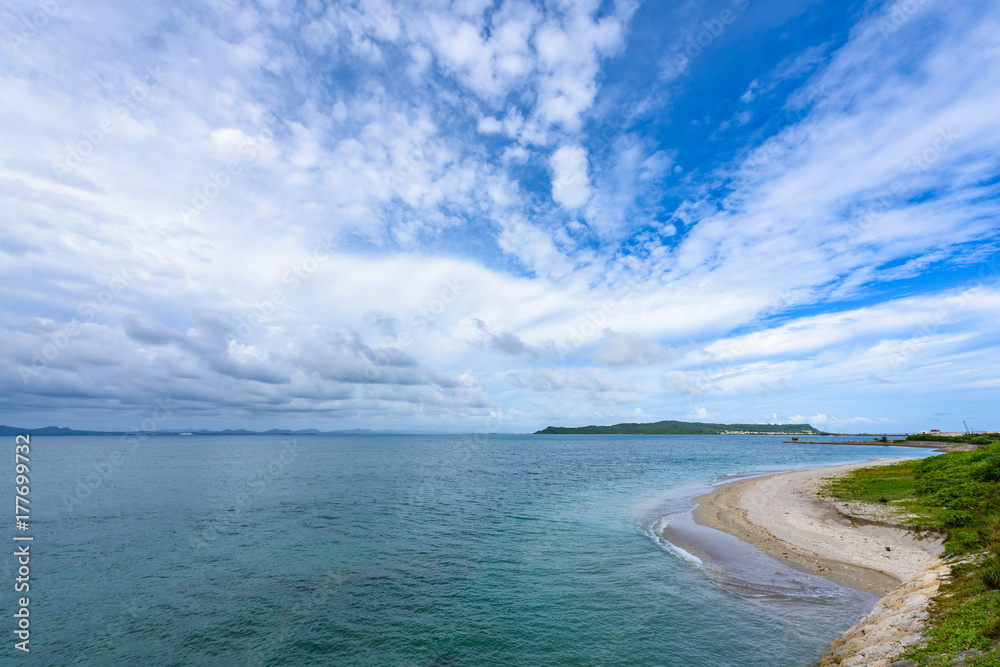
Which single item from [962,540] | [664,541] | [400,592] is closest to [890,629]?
[962,540]

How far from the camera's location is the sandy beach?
982 inches

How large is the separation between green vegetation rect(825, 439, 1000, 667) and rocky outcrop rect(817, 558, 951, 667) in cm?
63

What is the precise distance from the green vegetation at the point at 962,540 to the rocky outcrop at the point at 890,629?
634mm

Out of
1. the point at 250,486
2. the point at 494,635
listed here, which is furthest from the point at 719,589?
the point at 250,486

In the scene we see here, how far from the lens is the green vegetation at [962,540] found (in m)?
11.5

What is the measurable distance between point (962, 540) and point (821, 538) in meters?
12.8

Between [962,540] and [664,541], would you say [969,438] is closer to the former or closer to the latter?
[664,541]

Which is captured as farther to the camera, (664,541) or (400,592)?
(664,541)

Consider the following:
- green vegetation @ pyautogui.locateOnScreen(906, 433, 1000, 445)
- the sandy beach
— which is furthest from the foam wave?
green vegetation @ pyautogui.locateOnScreen(906, 433, 1000, 445)

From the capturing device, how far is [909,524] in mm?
30984

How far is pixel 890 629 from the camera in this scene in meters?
15.2

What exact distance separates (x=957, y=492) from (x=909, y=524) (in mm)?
5107

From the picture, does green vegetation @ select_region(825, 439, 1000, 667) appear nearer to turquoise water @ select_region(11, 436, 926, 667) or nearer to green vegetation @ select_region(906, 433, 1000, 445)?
turquoise water @ select_region(11, 436, 926, 667)

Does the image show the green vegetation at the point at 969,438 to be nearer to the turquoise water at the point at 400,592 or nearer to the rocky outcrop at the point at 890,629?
the turquoise water at the point at 400,592
